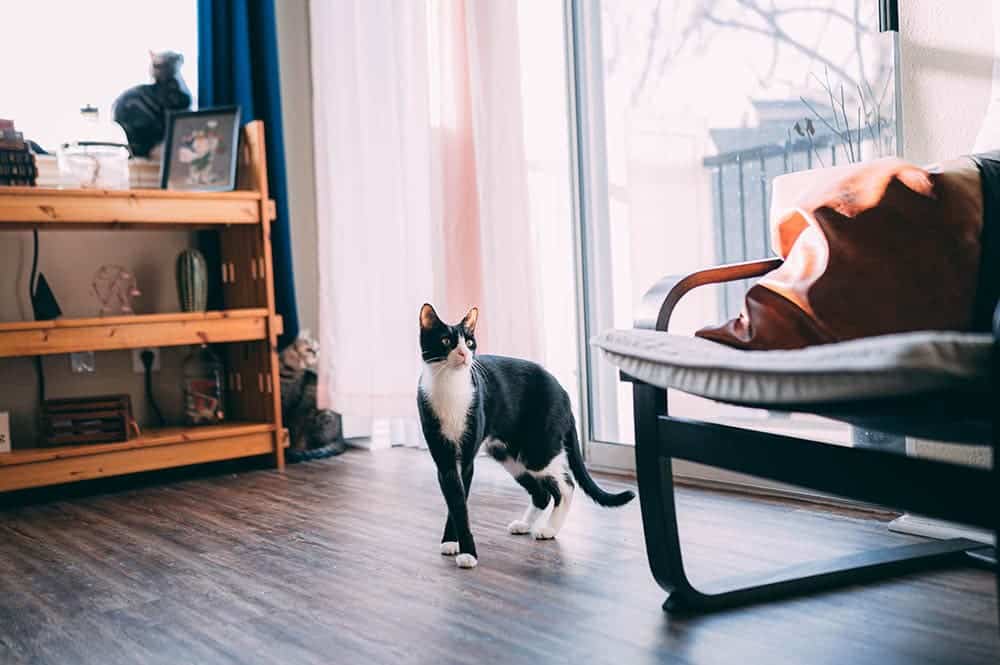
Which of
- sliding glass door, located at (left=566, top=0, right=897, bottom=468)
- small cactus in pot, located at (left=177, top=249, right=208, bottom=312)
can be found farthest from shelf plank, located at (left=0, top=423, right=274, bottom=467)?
sliding glass door, located at (left=566, top=0, right=897, bottom=468)

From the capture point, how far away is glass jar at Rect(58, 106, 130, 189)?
3047 mm

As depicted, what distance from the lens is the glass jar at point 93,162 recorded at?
120 inches

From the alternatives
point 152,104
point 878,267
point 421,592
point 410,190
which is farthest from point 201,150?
point 878,267

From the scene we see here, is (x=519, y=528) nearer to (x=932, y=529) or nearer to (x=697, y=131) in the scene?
(x=932, y=529)

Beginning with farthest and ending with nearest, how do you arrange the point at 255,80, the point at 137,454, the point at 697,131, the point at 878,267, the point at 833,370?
the point at 255,80, the point at 137,454, the point at 697,131, the point at 878,267, the point at 833,370

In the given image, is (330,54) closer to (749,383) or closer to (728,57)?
(728,57)

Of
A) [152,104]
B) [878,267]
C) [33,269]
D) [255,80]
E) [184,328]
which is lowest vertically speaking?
[184,328]

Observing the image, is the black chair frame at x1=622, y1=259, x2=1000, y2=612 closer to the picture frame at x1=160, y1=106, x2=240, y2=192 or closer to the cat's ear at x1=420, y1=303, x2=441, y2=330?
the cat's ear at x1=420, y1=303, x2=441, y2=330

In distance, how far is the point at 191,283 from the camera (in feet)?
10.8

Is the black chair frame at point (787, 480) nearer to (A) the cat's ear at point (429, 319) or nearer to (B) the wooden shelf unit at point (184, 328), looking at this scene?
(A) the cat's ear at point (429, 319)

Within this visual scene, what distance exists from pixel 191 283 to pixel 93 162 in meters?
0.48

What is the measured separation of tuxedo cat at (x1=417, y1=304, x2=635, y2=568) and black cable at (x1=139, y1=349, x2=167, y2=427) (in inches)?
64.7

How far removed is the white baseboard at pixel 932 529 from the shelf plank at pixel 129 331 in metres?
2.03

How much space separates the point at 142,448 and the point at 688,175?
5.91 ft
